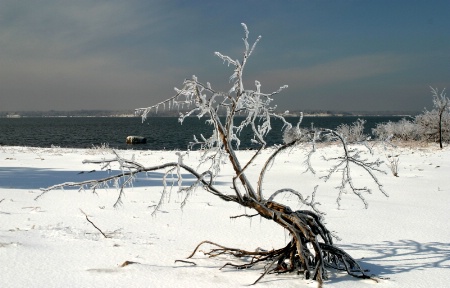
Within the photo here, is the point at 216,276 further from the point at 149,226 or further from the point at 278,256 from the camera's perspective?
the point at 149,226

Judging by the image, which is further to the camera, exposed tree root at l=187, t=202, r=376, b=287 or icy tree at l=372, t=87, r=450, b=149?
icy tree at l=372, t=87, r=450, b=149

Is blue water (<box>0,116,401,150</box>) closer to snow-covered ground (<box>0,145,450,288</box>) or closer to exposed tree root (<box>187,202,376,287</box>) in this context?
snow-covered ground (<box>0,145,450,288</box>)

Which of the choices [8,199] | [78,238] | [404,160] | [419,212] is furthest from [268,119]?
[404,160]

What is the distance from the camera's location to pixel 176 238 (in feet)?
14.4

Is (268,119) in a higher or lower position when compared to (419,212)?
higher

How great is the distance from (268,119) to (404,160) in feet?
46.0

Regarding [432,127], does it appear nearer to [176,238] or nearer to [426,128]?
[426,128]

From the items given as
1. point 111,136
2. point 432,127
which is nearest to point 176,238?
point 432,127

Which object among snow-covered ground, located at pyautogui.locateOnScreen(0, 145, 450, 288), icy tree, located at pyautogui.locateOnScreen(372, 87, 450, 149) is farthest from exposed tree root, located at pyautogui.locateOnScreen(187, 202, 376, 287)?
icy tree, located at pyautogui.locateOnScreen(372, 87, 450, 149)

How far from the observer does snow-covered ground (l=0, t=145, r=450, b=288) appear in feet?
10.1

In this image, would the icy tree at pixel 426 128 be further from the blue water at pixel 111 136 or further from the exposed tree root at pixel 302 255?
the exposed tree root at pixel 302 255

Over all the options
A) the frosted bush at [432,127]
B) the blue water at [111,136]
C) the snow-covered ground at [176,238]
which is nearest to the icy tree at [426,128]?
the frosted bush at [432,127]

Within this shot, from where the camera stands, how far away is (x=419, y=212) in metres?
6.33

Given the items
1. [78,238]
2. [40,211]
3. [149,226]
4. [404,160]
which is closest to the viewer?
[78,238]
